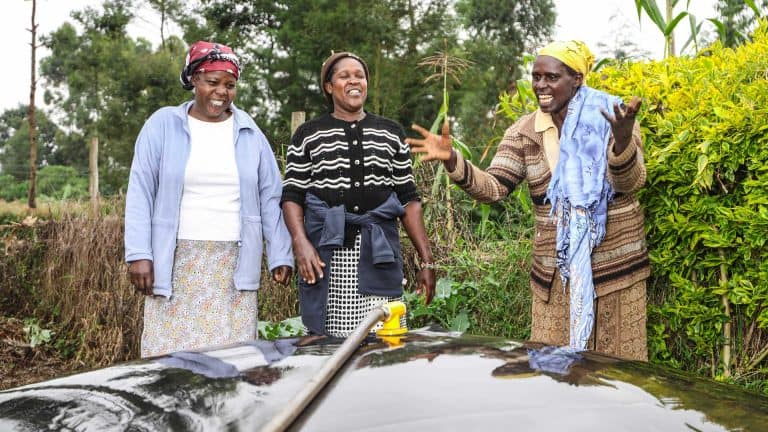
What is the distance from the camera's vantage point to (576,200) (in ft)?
10.3

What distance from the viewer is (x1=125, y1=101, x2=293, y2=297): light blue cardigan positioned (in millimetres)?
3375

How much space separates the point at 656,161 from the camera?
11.5ft

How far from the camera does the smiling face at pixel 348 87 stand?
3508mm

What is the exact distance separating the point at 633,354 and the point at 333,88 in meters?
1.67

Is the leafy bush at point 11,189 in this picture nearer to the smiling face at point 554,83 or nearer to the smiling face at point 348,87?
the smiling face at point 348,87

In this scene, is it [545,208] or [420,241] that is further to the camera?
[420,241]

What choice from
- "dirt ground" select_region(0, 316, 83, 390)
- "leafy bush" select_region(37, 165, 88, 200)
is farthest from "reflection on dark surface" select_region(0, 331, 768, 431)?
"leafy bush" select_region(37, 165, 88, 200)

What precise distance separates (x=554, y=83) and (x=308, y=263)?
123 centimetres

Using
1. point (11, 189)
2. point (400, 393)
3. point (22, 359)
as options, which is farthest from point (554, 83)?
A: point (11, 189)

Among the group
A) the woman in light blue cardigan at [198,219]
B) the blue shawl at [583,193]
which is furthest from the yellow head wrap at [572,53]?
the woman in light blue cardigan at [198,219]

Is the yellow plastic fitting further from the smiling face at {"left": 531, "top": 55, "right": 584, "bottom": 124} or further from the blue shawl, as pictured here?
the smiling face at {"left": 531, "top": 55, "right": 584, "bottom": 124}

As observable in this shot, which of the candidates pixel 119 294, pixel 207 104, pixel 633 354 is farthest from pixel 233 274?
pixel 119 294

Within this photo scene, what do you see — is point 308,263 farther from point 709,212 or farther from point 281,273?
point 709,212

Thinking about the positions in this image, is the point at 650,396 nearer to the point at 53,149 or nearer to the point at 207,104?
the point at 207,104
